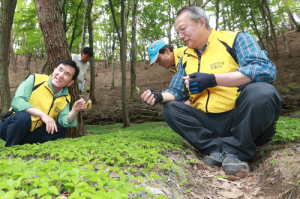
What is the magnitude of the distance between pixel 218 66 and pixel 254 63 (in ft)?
1.47

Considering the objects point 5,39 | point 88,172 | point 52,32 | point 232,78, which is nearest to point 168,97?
point 232,78

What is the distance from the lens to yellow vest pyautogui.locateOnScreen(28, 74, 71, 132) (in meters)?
3.40

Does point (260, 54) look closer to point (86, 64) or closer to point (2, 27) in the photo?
point (86, 64)

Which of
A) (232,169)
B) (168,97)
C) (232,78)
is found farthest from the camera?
(168,97)

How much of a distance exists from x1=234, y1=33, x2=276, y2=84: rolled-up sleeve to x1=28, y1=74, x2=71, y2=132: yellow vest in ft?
9.94

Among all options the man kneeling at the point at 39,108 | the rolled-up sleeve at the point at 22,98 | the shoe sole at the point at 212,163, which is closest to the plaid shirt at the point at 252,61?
the shoe sole at the point at 212,163

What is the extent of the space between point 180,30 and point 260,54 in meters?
1.10

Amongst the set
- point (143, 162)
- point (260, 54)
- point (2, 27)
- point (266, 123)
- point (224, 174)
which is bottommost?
point (224, 174)

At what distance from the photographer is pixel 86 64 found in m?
7.31

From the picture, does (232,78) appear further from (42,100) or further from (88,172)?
(42,100)

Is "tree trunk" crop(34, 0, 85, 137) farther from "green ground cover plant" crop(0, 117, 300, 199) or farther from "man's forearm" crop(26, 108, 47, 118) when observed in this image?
"green ground cover plant" crop(0, 117, 300, 199)

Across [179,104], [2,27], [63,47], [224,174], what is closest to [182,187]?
[224,174]

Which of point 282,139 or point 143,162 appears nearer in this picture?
point 143,162

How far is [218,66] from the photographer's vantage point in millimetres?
2717
